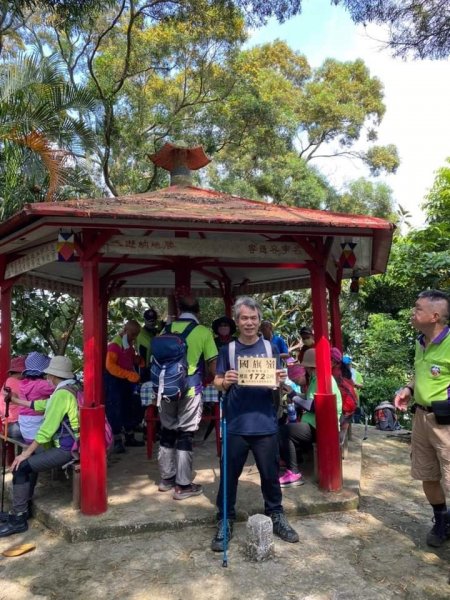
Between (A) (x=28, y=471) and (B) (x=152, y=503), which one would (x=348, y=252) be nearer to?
(B) (x=152, y=503)

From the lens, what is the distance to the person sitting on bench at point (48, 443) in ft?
13.9

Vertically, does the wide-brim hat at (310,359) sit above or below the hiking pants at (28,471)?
above

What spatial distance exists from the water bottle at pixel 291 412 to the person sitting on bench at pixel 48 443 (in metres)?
2.25

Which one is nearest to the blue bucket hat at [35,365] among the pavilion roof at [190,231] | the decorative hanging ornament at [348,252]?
the pavilion roof at [190,231]

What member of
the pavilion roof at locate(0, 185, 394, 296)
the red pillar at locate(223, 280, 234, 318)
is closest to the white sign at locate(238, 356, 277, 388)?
the pavilion roof at locate(0, 185, 394, 296)

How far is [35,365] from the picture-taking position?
4766 millimetres

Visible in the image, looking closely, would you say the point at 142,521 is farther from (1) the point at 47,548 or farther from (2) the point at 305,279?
(2) the point at 305,279

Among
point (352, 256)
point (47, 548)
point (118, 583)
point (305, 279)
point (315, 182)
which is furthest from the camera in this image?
point (315, 182)

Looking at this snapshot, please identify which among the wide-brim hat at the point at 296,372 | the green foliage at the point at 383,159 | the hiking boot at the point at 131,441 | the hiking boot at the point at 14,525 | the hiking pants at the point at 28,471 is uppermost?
the green foliage at the point at 383,159

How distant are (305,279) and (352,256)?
2425 mm

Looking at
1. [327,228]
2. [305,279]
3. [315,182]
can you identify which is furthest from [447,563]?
[315,182]

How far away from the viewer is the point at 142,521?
4125mm

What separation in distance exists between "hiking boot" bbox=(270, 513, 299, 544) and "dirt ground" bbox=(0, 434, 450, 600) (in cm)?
5

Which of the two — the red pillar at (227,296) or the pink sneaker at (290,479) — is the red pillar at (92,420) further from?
the red pillar at (227,296)
